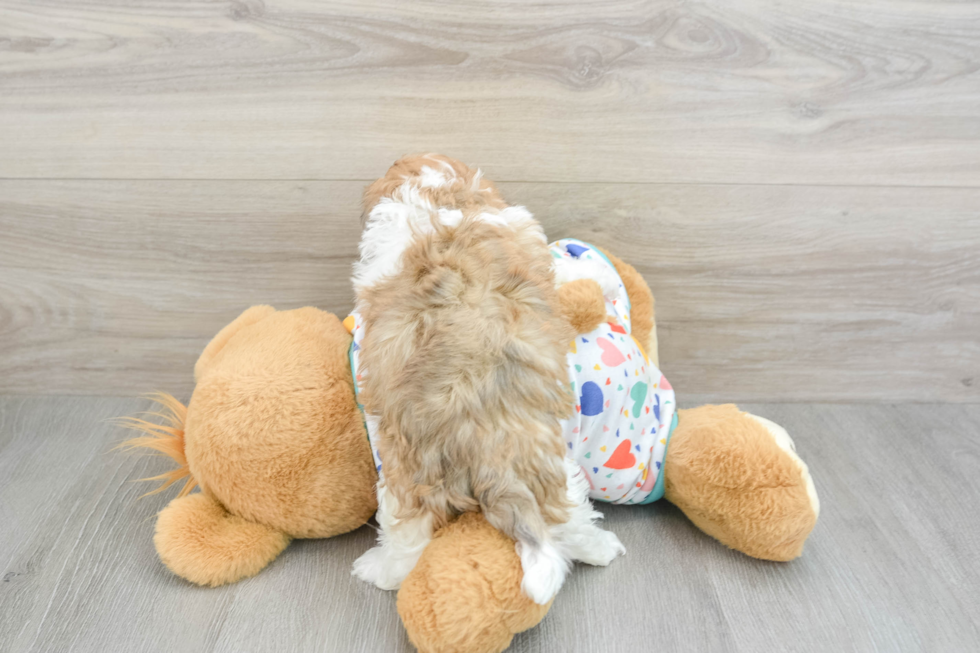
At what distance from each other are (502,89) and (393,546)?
604mm

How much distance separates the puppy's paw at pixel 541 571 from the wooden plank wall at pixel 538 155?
489 mm

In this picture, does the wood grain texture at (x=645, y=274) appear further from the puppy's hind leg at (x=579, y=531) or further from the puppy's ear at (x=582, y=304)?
the puppy's hind leg at (x=579, y=531)

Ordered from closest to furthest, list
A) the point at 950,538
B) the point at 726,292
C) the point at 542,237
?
the point at 542,237 < the point at 950,538 < the point at 726,292

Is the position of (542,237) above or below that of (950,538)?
above

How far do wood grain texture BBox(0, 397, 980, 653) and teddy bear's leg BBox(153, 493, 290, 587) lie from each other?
0.08 ft

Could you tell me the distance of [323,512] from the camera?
79 centimetres

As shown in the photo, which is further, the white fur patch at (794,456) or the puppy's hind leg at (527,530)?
the white fur patch at (794,456)

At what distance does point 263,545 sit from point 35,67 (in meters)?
0.72

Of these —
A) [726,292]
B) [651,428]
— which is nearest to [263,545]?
[651,428]

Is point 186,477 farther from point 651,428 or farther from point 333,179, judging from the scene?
point 651,428

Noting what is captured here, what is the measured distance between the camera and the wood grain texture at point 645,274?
0.94 metres

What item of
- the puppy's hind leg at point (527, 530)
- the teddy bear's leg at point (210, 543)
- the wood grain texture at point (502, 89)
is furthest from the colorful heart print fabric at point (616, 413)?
the teddy bear's leg at point (210, 543)

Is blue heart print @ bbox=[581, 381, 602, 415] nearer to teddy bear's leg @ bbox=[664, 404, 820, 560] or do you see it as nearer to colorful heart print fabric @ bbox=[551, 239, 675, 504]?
colorful heart print fabric @ bbox=[551, 239, 675, 504]

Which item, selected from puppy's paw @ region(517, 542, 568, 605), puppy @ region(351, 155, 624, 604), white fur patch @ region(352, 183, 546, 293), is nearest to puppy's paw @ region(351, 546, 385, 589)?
puppy @ region(351, 155, 624, 604)
